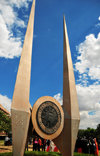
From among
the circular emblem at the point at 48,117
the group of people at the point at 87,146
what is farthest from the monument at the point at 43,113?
the group of people at the point at 87,146

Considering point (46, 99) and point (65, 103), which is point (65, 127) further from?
point (46, 99)

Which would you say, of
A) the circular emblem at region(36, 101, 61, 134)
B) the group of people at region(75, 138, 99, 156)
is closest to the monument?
the circular emblem at region(36, 101, 61, 134)

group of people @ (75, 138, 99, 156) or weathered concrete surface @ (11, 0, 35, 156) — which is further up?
weathered concrete surface @ (11, 0, 35, 156)

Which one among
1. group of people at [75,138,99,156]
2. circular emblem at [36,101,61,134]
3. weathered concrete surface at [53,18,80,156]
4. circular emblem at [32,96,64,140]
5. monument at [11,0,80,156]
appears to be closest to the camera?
monument at [11,0,80,156]

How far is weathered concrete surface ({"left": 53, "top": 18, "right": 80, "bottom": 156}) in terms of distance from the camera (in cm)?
924

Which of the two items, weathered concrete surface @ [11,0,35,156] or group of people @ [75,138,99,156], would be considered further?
group of people @ [75,138,99,156]

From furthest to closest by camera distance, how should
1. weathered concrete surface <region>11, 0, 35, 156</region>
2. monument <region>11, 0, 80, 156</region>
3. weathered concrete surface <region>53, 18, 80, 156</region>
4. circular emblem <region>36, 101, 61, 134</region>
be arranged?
weathered concrete surface <region>53, 18, 80, 156</region> < circular emblem <region>36, 101, 61, 134</region> < monument <region>11, 0, 80, 156</region> < weathered concrete surface <region>11, 0, 35, 156</region>

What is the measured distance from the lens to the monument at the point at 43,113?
7613 mm

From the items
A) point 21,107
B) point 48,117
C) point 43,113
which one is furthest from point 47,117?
point 21,107

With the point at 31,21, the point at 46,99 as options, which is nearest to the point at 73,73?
the point at 46,99

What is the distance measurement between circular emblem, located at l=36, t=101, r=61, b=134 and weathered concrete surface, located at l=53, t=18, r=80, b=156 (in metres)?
0.80

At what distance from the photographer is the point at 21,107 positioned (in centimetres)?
780

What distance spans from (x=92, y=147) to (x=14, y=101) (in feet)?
34.2

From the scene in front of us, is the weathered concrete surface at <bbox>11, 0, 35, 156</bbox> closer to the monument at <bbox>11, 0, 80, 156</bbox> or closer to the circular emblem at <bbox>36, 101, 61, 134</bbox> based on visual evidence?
the monument at <bbox>11, 0, 80, 156</bbox>
